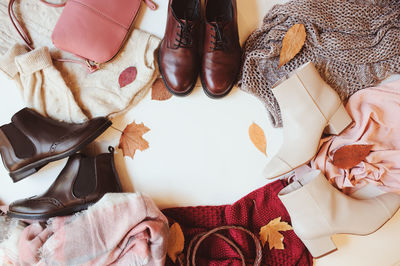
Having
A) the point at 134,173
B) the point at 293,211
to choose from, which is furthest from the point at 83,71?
the point at 293,211

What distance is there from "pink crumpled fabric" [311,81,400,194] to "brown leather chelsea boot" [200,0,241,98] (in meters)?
0.42

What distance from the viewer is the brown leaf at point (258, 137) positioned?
978 mm

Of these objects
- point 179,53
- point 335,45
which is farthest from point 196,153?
point 335,45

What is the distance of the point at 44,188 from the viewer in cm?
98

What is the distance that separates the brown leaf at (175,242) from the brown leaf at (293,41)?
71 centimetres

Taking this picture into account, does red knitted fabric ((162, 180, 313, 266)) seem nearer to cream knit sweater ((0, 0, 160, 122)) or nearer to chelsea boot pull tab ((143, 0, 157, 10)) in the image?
cream knit sweater ((0, 0, 160, 122))

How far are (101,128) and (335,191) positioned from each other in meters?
0.80

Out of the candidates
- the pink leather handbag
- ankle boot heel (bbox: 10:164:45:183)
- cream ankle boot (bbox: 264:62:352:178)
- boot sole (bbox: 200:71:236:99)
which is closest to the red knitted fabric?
cream ankle boot (bbox: 264:62:352:178)

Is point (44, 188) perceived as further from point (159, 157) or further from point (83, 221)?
point (159, 157)

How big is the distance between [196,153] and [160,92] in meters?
0.26

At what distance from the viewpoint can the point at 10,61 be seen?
0.86m

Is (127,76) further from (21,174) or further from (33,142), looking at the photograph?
(21,174)

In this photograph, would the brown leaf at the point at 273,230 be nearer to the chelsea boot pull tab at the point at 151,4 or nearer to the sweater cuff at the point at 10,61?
the chelsea boot pull tab at the point at 151,4

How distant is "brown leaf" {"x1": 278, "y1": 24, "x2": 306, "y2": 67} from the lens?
0.87 meters
